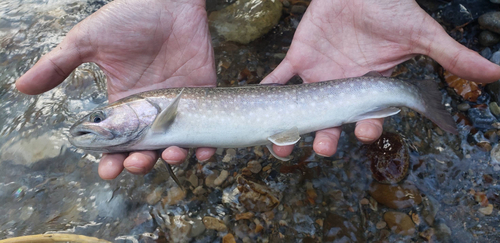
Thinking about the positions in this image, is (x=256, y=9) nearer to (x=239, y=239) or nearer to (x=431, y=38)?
(x=431, y=38)

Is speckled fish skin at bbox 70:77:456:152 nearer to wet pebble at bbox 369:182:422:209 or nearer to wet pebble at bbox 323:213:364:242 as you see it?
wet pebble at bbox 369:182:422:209

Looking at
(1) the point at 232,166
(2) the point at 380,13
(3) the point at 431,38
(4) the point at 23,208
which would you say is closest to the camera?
(3) the point at 431,38

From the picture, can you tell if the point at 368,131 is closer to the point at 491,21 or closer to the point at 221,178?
the point at 221,178

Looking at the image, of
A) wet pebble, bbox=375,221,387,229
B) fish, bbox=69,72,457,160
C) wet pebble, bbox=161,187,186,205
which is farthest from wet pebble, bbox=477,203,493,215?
wet pebble, bbox=161,187,186,205

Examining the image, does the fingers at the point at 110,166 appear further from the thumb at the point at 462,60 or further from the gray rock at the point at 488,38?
the gray rock at the point at 488,38

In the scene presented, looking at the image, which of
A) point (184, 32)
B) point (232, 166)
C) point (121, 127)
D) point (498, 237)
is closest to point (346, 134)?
point (232, 166)

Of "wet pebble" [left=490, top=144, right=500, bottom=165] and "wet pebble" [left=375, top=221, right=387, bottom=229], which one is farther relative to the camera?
"wet pebble" [left=490, top=144, right=500, bottom=165]
